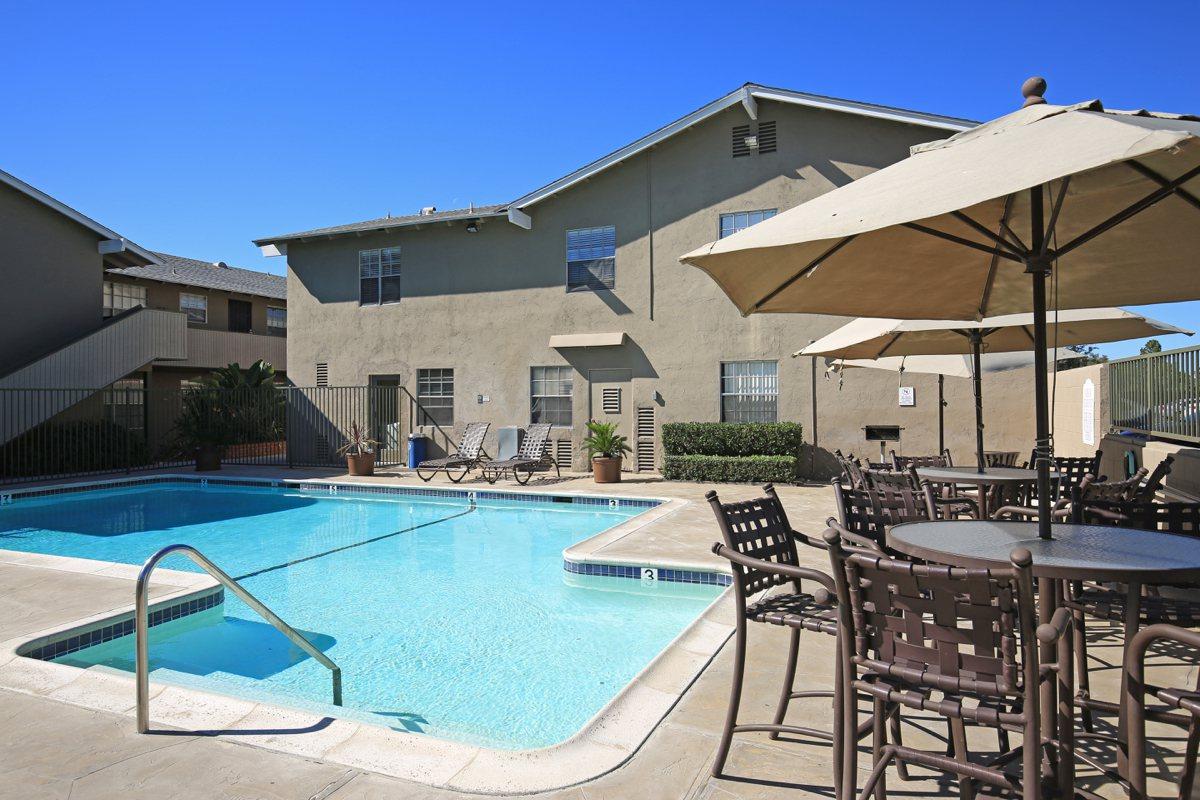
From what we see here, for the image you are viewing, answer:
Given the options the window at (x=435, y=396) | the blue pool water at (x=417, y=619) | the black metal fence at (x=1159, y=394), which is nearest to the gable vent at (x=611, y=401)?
the window at (x=435, y=396)

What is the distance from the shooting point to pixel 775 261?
3346 mm

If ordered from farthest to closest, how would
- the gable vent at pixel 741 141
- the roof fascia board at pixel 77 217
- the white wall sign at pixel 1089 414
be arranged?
1. the roof fascia board at pixel 77 217
2. the gable vent at pixel 741 141
3. the white wall sign at pixel 1089 414

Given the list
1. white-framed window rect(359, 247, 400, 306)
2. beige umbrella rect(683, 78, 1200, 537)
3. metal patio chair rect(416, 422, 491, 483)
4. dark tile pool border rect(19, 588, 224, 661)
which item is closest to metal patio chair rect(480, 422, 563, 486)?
metal patio chair rect(416, 422, 491, 483)

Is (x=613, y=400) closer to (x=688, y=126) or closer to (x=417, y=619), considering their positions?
(x=688, y=126)

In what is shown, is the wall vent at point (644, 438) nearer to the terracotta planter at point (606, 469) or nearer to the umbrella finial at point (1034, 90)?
the terracotta planter at point (606, 469)

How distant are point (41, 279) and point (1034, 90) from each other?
21.3 m

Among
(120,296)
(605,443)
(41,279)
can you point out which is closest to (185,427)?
(41,279)

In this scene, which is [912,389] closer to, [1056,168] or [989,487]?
[989,487]

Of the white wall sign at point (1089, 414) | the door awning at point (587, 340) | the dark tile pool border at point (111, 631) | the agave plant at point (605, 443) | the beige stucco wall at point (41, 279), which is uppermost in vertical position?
the beige stucco wall at point (41, 279)

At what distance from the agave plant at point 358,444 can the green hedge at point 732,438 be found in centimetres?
671

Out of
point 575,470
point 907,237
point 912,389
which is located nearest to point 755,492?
point 912,389

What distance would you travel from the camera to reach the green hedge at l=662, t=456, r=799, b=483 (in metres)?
13.4

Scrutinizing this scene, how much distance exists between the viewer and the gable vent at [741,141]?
14.6 m

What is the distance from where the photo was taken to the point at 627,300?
15.5 meters
